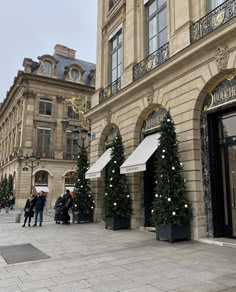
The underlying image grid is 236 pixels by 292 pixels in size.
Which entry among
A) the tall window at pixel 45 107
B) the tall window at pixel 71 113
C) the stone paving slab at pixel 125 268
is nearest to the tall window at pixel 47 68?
the tall window at pixel 45 107

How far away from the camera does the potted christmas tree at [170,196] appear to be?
928cm

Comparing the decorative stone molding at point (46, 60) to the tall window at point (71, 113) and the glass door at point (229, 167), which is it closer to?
the tall window at point (71, 113)

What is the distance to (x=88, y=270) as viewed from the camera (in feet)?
19.9

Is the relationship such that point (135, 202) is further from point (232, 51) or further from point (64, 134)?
point (64, 134)

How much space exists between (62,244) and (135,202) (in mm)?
4696

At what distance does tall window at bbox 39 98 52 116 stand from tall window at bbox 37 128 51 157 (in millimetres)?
2186

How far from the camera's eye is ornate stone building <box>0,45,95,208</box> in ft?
125

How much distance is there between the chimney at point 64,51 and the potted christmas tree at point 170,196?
40118 millimetres

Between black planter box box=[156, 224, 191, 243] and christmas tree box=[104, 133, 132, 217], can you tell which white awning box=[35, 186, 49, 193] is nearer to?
christmas tree box=[104, 133, 132, 217]

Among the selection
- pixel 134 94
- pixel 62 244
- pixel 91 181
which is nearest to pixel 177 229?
pixel 62 244

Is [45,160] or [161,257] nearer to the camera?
[161,257]

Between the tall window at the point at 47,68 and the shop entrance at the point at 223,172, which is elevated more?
the tall window at the point at 47,68

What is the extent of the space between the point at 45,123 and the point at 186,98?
1237 inches

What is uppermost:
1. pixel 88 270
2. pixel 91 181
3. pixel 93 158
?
pixel 93 158
